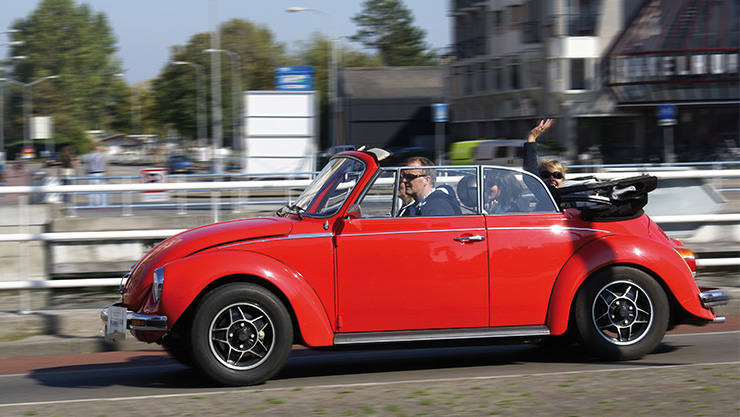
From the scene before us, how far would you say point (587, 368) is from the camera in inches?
263

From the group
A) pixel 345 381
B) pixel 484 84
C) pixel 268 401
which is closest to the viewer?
pixel 268 401

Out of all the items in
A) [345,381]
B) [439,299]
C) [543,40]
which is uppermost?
[543,40]

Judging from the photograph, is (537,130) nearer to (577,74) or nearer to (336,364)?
(336,364)

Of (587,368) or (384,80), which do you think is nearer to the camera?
(587,368)

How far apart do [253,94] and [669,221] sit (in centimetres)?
1947

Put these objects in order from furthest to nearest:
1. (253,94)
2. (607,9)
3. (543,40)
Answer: (543,40) < (607,9) < (253,94)

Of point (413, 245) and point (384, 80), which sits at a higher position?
point (384, 80)

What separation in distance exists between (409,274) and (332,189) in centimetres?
89

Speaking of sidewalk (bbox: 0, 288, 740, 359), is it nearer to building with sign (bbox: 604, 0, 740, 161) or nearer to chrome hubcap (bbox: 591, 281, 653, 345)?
chrome hubcap (bbox: 591, 281, 653, 345)

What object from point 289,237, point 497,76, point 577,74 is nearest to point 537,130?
point 289,237

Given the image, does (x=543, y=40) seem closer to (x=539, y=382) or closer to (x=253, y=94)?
(x=253, y=94)

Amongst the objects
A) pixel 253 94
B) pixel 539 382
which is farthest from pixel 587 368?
pixel 253 94

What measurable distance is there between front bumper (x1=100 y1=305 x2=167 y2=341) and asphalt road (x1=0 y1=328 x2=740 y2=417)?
0.41 m

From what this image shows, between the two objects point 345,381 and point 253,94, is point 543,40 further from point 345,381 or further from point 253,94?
point 345,381
